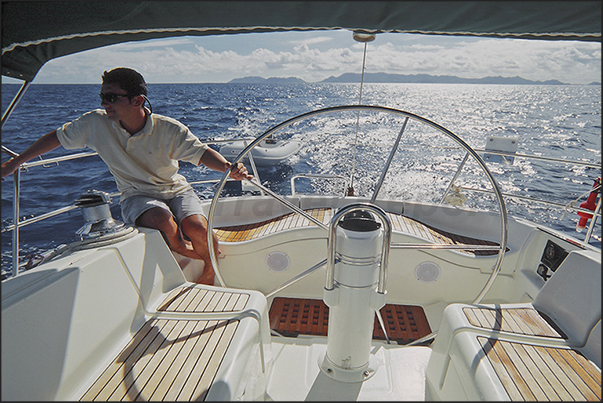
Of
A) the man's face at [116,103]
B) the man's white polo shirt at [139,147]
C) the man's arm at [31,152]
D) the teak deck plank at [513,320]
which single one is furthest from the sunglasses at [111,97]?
the teak deck plank at [513,320]

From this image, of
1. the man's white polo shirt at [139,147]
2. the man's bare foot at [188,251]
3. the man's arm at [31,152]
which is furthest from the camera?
the man's bare foot at [188,251]

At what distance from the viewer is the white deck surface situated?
1.09 meters

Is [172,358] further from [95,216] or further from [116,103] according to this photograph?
[116,103]

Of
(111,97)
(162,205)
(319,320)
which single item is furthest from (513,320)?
(111,97)

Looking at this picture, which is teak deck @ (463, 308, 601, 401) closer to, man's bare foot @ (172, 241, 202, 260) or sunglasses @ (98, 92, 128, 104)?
man's bare foot @ (172, 241, 202, 260)

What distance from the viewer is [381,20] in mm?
786

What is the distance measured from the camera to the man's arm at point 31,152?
1.30 m

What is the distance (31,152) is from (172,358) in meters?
1.00

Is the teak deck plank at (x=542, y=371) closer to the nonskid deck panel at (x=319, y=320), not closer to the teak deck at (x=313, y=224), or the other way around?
the nonskid deck panel at (x=319, y=320)

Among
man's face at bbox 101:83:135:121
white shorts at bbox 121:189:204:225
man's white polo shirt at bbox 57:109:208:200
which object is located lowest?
white shorts at bbox 121:189:204:225

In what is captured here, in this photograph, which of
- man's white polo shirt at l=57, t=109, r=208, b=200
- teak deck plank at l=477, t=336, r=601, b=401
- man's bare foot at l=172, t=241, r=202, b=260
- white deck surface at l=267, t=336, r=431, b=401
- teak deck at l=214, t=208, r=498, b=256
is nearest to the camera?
teak deck plank at l=477, t=336, r=601, b=401

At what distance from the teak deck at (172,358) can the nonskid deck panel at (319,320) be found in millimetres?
606

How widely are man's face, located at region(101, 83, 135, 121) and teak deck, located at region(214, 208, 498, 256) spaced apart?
84 cm

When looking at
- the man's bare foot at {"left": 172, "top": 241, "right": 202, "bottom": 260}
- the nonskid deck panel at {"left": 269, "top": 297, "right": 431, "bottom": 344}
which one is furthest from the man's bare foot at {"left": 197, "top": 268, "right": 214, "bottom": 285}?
the nonskid deck panel at {"left": 269, "top": 297, "right": 431, "bottom": 344}
